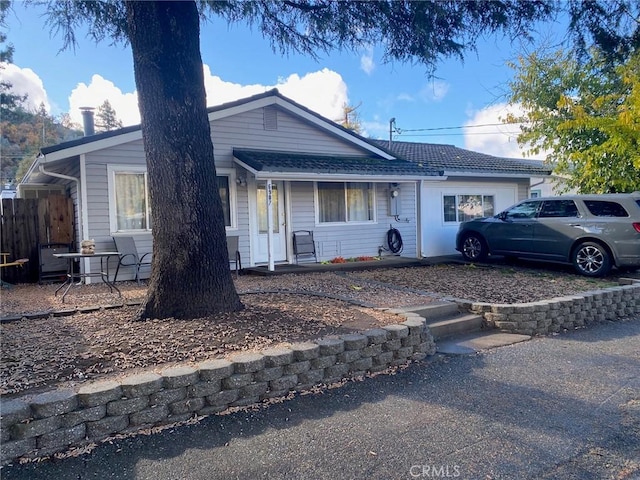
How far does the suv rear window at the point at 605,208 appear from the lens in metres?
9.04

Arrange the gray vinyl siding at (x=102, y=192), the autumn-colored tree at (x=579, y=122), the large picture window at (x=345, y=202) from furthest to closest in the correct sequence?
the large picture window at (x=345, y=202) < the autumn-colored tree at (x=579, y=122) < the gray vinyl siding at (x=102, y=192)

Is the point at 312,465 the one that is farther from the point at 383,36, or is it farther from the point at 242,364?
the point at 383,36

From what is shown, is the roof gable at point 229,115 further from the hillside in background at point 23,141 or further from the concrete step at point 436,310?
the hillside in background at point 23,141

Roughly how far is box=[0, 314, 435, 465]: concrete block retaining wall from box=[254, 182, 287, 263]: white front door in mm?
6732

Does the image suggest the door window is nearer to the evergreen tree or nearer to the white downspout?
the white downspout

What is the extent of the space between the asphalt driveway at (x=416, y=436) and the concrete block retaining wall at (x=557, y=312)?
5.37 ft

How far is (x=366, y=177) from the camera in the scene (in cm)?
1095

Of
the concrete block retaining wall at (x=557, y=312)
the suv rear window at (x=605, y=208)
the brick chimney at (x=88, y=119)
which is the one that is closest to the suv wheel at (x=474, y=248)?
the suv rear window at (x=605, y=208)

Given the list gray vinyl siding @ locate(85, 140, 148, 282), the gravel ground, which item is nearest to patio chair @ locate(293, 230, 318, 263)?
the gravel ground

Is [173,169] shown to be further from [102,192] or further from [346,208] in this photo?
[346,208]

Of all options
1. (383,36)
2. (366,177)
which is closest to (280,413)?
(383,36)

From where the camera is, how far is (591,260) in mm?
9430

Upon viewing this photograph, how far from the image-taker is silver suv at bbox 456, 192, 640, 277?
8.90 meters

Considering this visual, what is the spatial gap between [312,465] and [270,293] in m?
4.32
